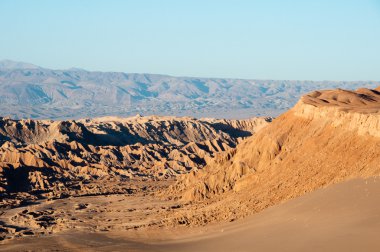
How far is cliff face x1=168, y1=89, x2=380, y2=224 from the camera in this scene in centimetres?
3847

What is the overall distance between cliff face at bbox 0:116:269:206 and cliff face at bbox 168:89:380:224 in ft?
59.6

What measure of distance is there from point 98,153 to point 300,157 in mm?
51409

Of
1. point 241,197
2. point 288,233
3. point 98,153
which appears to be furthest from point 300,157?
point 98,153

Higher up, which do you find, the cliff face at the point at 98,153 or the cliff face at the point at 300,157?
the cliff face at the point at 300,157

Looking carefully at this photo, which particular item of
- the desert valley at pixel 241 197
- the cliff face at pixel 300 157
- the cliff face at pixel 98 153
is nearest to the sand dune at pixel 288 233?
the desert valley at pixel 241 197

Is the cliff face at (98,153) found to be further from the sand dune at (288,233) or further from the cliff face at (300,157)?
the sand dune at (288,233)

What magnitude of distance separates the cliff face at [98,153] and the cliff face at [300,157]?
18.2 meters

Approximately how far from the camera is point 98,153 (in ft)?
299

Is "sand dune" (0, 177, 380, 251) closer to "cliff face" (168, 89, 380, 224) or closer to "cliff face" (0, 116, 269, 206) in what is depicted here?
"cliff face" (168, 89, 380, 224)

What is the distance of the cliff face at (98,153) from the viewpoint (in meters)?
71.3

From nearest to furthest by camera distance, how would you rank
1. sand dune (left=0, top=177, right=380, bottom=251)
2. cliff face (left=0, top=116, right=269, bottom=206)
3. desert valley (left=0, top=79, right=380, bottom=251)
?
sand dune (left=0, top=177, right=380, bottom=251) → desert valley (left=0, top=79, right=380, bottom=251) → cliff face (left=0, top=116, right=269, bottom=206)

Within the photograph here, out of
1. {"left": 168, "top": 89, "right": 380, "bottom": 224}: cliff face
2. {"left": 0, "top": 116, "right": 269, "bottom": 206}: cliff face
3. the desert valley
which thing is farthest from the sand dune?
{"left": 0, "top": 116, "right": 269, "bottom": 206}: cliff face

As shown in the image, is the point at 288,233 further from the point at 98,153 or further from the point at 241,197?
the point at 98,153

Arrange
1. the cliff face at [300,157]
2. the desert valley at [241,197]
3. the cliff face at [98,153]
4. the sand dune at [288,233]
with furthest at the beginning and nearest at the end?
1. the cliff face at [98,153]
2. the cliff face at [300,157]
3. the desert valley at [241,197]
4. the sand dune at [288,233]
